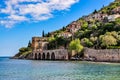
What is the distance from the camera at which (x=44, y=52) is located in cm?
13212

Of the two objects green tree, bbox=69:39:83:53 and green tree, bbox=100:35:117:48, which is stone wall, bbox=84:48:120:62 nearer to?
green tree, bbox=69:39:83:53

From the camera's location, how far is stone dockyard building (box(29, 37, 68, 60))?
114m

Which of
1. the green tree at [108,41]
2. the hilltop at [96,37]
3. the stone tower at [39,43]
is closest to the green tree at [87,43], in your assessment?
the hilltop at [96,37]

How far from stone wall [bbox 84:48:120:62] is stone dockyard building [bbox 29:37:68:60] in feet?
41.4

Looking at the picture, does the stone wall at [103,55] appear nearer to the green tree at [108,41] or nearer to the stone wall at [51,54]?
the green tree at [108,41]

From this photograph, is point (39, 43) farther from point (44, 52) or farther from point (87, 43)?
point (87, 43)

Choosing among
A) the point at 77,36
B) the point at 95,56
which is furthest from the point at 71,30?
the point at 95,56

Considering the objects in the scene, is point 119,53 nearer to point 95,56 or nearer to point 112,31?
point 95,56

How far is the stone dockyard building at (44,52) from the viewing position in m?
114

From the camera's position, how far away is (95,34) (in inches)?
4749

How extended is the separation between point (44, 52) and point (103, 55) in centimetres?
4272

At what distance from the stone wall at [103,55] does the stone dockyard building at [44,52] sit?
12.6 metres

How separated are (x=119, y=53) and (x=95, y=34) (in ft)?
107

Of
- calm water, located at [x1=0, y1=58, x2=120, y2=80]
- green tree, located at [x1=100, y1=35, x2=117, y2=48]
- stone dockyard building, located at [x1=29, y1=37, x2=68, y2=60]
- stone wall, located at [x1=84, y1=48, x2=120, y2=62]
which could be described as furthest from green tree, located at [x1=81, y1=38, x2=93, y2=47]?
calm water, located at [x1=0, y1=58, x2=120, y2=80]
